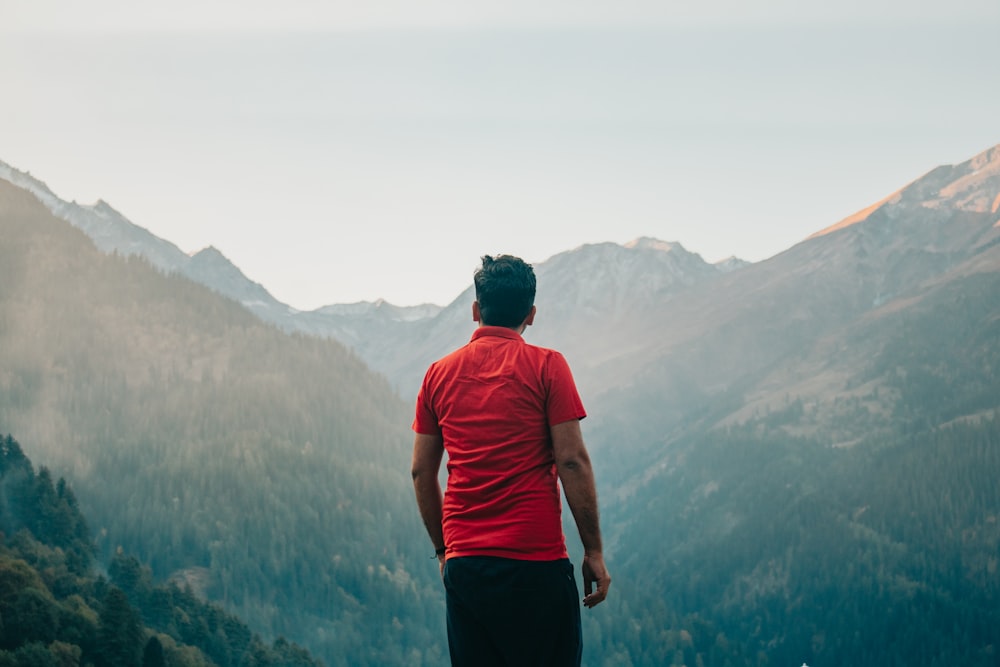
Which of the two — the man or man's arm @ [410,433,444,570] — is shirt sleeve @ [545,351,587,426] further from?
man's arm @ [410,433,444,570]

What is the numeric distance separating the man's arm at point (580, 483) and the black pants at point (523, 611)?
155mm

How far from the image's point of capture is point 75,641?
11644 cm

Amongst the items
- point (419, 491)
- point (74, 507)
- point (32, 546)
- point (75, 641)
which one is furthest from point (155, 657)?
Answer: point (419, 491)

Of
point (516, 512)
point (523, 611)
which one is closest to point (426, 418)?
point (516, 512)

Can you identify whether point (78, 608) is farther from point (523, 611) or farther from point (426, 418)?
point (523, 611)

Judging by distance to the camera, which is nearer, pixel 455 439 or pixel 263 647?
pixel 455 439

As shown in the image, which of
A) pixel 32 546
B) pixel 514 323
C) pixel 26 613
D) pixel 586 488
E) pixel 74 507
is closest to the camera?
pixel 586 488

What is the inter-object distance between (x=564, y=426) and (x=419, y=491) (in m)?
1.48

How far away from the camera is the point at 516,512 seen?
727 cm

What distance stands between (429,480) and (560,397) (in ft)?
4.74

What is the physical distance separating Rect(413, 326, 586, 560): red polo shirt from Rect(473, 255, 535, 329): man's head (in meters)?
0.43

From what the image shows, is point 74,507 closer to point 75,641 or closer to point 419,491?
point 75,641

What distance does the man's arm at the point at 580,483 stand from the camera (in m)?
7.14

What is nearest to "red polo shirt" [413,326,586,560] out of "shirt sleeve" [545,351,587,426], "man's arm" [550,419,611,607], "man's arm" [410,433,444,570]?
"shirt sleeve" [545,351,587,426]
